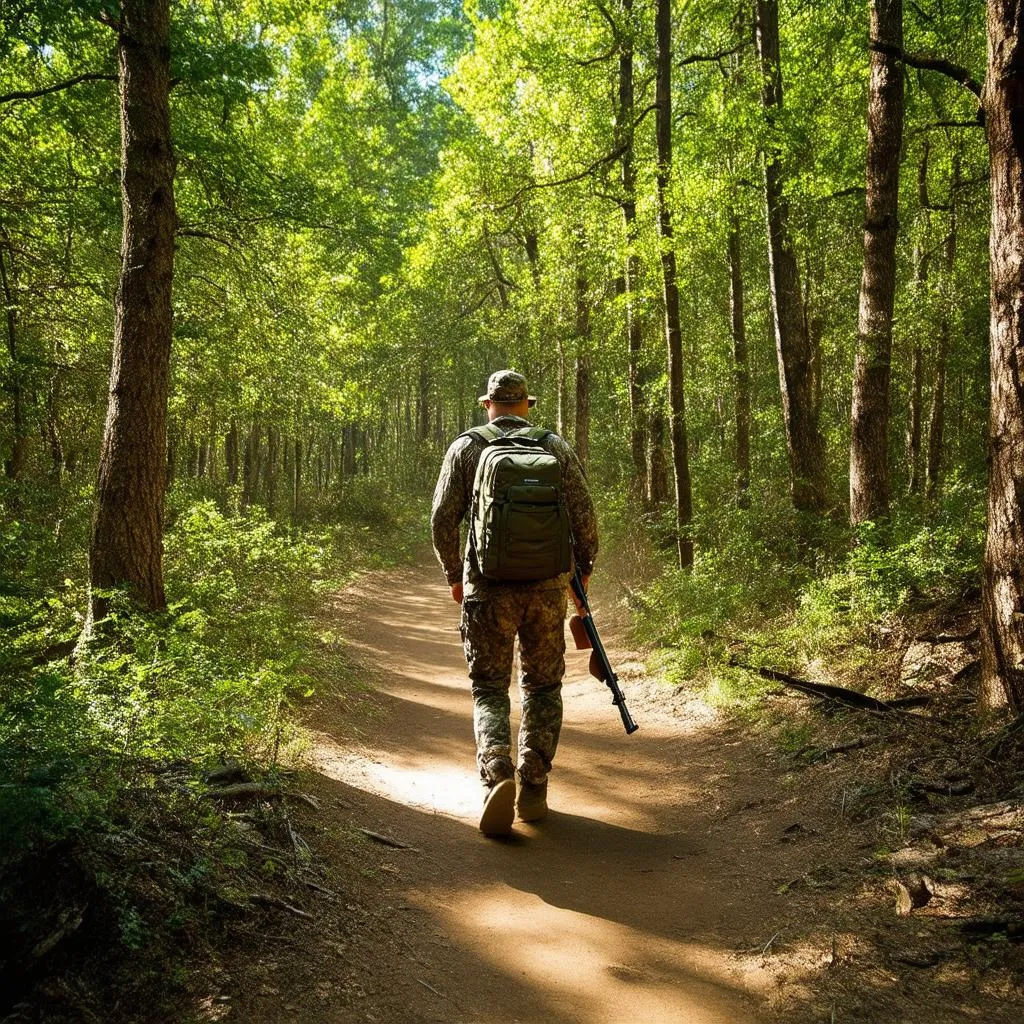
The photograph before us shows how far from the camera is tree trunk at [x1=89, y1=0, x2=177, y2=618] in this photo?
639 cm

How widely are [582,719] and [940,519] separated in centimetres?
409

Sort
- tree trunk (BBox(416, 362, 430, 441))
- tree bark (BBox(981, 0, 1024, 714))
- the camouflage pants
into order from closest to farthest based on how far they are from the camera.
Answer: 1. tree bark (BBox(981, 0, 1024, 714))
2. the camouflage pants
3. tree trunk (BBox(416, 362, 430, 441))

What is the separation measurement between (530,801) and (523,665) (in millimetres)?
827

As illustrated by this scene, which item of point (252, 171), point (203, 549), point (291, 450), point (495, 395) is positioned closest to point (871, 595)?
point (495, 395)

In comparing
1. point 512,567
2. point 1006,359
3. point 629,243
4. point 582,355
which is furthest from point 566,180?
point 512,567

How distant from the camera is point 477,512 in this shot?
461 cm

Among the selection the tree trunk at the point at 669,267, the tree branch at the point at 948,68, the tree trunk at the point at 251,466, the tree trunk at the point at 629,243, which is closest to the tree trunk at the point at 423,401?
the tree trunk at the point at 251,466

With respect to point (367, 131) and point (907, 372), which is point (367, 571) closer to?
point (907, 372)

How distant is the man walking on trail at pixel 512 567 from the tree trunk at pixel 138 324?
3.12 m

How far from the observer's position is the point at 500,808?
4305mm

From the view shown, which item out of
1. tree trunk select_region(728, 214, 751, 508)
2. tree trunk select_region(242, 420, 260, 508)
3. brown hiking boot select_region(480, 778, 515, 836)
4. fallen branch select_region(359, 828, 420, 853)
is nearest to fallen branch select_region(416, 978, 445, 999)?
fallen branch select_region(359, 828, 420, 853)

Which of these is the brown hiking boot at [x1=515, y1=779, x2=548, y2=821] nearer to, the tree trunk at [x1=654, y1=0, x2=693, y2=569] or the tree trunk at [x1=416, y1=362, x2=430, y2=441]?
the tree trunk at [x1=654, y1=0, x2=693, y2=569]

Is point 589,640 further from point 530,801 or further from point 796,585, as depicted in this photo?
point 796,585

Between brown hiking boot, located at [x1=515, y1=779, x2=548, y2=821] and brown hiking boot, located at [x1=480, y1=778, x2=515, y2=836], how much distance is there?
286 mm
